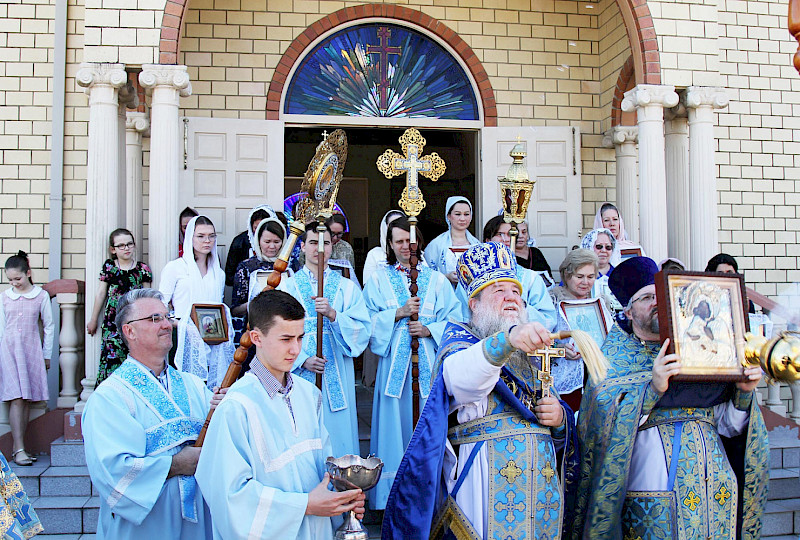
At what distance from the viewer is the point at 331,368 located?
5656mm

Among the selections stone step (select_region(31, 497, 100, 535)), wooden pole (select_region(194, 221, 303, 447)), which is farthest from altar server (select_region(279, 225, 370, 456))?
stone step (select_region(31, 497, 100, 535))

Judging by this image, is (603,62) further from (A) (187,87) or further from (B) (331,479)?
(B) (331,479)

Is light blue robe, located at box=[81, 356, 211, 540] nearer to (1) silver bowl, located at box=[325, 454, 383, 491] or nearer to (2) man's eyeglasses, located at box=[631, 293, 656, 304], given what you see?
(1) silver bowl, located at box=[325, 454, 383, 491]

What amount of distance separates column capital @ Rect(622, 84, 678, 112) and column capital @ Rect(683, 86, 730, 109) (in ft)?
0.56

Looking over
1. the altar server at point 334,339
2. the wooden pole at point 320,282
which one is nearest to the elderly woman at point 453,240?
the altar server at point 334,339

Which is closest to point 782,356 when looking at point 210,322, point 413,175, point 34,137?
point 413,175

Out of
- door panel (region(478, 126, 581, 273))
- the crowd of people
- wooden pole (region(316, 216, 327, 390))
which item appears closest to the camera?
the crowd of people

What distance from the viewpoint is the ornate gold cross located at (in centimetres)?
561

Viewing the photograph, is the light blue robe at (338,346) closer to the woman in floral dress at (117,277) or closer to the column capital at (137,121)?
the woman in floral dress at (117,277)

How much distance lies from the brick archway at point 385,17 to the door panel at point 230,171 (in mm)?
342

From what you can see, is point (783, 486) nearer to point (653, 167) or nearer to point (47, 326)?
point (653, 167)

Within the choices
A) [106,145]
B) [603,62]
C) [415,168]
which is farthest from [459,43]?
[106,145]

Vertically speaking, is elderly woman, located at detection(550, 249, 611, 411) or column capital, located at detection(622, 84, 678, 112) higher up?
column capital, located at detection(622, 84, 678, 112)

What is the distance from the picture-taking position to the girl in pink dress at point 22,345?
638cm
